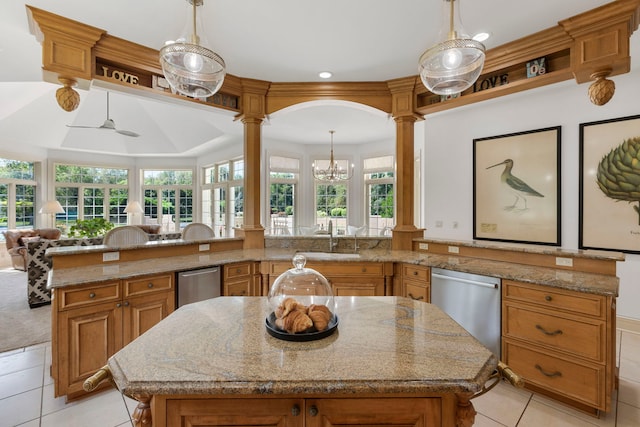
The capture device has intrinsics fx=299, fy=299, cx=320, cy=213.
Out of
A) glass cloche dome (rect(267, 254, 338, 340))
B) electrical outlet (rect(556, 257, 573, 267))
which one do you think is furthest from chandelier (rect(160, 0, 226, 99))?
electrical outlet (rect(556, 257, 573, 267))

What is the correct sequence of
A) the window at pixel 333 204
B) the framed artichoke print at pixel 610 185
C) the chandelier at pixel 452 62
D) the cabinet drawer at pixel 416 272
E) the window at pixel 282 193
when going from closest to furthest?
1. the chandelier at pixel 452 62
2. the cabinet drawer at pixel 416 272
3. the framed artichoke print at pixel 610 185
4. the window at pixel 282 193
5. the window at pixel 333 204

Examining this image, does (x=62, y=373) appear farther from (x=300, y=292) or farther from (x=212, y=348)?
(x=300, y=292)

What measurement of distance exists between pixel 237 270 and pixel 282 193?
4.42 metres

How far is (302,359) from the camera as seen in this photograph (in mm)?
1013

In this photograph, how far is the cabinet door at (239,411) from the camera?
0.93 m

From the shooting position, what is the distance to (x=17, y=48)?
2.67m

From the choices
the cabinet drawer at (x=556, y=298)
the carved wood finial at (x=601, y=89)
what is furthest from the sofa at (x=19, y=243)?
the carved wood finial at (x=601, y=89)

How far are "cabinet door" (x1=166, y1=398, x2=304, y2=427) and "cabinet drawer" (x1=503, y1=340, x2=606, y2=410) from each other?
6.79 feet

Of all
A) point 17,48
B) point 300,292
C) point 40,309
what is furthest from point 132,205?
point 300,292

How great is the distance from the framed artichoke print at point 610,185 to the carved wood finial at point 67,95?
5124 millimetres

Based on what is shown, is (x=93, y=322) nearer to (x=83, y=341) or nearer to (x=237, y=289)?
(x=83, y=341)

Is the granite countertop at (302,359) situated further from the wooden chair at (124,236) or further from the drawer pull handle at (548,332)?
the wooden chair at (124,236)

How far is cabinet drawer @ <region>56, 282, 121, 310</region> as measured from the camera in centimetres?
202

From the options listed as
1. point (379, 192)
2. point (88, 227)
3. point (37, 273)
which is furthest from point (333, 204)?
point (37, 273)
